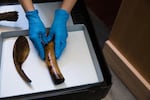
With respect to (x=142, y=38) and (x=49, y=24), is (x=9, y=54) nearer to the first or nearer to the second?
(x=49, y=24)

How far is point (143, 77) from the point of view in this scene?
1.28 metres

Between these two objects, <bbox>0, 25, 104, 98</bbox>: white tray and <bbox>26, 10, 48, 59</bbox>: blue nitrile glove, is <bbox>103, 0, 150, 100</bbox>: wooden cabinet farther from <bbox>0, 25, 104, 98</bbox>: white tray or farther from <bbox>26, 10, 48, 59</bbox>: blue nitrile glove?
<bbox>26, 10, 48, 59</bbox>: blue nitrile glove

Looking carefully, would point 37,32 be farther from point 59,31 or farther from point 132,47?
point 132,47

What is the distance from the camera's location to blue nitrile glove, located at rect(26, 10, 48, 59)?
39.1 inches

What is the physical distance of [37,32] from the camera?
1.01 meters

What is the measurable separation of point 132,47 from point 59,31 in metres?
0.42

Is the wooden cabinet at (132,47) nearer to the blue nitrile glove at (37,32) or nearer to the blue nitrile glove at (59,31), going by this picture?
the blue nitrile glove at (59,31)

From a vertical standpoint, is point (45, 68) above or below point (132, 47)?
above

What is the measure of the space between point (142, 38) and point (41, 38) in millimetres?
452

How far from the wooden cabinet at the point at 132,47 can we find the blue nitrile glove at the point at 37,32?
16.0 inches

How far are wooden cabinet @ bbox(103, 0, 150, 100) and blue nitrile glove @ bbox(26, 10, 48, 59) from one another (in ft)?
1.33

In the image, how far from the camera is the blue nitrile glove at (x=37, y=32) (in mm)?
993

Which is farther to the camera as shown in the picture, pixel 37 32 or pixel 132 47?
pixel 132 47

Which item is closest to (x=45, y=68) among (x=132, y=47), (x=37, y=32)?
(x=37, y=32)
